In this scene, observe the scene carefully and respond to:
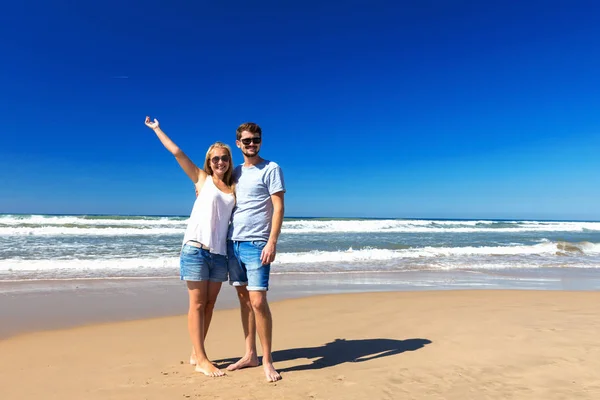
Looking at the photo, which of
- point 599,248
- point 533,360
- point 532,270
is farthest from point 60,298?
point 599,248

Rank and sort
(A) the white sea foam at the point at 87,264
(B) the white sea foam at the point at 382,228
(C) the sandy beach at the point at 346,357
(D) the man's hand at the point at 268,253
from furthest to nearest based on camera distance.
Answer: (B) the white sea foam at the point at 382,228 < (A) the white sea foam at the point at 87,264 < (D) the man's hand at the point at 268,253 < (C) the sandy beach at the point at 346,357

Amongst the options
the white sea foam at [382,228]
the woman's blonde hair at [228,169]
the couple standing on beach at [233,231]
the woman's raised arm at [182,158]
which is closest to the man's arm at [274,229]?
the couple standing on beach at [233,231]

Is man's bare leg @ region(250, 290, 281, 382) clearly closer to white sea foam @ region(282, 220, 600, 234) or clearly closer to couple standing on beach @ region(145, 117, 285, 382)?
couple standing on beach @ region(145, 117, 285, 382)

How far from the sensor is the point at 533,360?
367cm

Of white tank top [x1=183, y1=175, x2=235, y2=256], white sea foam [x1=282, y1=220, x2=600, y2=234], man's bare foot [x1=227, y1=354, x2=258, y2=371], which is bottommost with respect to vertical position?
man's bare foot [x1=227, y1=354, x2=258, y2=371]

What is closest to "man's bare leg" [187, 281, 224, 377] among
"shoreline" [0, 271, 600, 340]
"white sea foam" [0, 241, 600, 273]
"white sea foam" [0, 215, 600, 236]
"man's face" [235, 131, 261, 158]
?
"man's face" [235, 131, 261, 158]

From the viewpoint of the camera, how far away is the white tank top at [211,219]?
3.34 meters

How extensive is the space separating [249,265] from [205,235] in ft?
1.43

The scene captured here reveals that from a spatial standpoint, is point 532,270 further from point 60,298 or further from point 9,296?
point 9,296

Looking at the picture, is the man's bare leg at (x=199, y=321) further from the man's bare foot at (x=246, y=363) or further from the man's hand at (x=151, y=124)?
the man's hand at (x=151, y=124)

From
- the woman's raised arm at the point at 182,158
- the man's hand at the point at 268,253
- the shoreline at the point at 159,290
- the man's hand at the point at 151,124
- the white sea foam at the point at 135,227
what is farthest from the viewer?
the white sea foam at the point at 135,227

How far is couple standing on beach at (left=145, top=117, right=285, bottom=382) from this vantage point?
3.34 meters

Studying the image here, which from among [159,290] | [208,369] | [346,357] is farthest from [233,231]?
[159,290]

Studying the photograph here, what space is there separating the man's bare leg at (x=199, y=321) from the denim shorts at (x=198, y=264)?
6cm
